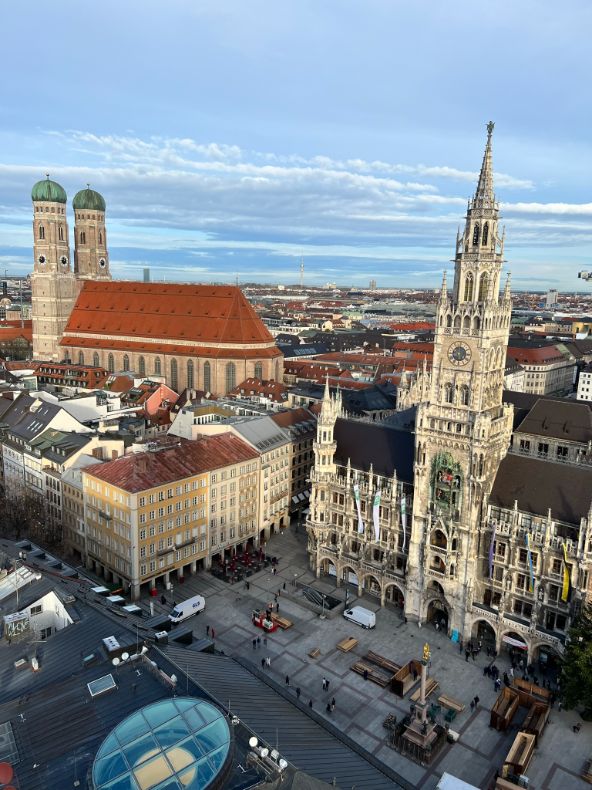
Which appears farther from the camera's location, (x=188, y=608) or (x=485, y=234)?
(x=188, y=608)

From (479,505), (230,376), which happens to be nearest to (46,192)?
(230,376)

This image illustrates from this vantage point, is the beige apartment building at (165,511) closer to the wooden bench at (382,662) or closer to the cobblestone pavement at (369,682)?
the cobblestone pavement at (369,682)

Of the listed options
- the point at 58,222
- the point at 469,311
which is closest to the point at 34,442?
the point at 469,311

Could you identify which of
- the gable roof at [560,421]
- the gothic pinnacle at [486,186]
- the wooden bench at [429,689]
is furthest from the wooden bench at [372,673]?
the gable roof at [560,421]

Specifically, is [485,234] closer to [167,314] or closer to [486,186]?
[486,186]

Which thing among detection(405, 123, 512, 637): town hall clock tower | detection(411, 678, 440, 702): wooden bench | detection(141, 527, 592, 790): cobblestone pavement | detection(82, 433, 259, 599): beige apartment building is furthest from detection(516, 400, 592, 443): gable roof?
detection(411, 678, 440, 702): wooden bench

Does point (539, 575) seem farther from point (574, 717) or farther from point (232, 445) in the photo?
point (232, 445)

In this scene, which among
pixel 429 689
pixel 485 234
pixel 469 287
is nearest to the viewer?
pixel 429 689
